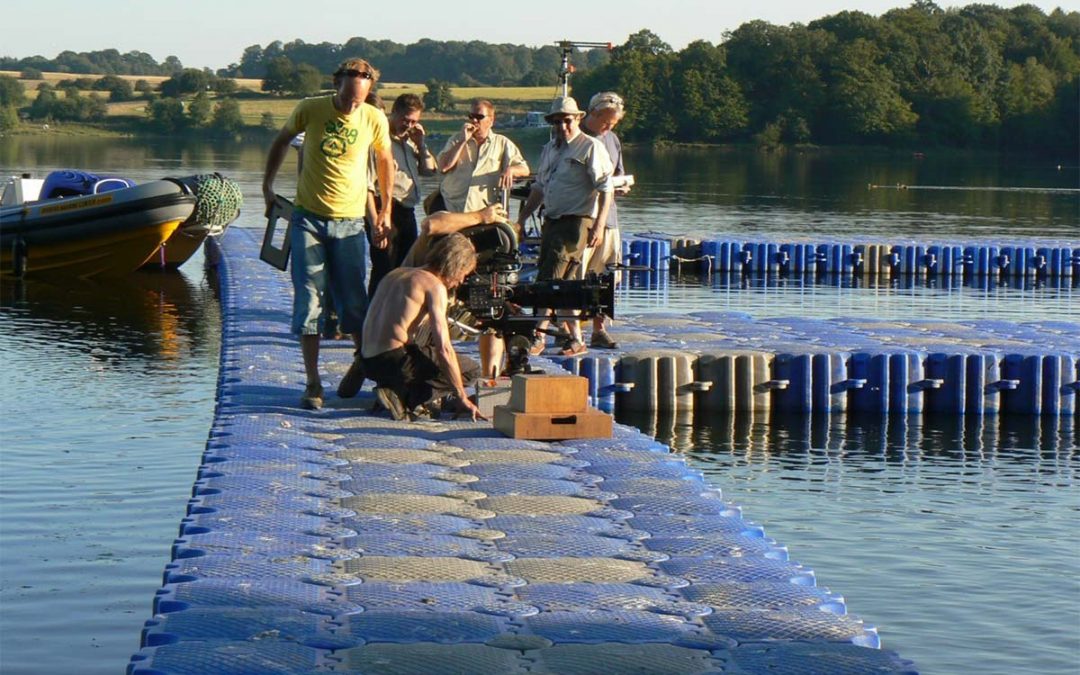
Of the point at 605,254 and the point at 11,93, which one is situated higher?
the point at 11,93

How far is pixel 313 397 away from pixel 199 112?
317 ft

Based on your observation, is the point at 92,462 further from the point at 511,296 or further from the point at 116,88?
the point at 116,88

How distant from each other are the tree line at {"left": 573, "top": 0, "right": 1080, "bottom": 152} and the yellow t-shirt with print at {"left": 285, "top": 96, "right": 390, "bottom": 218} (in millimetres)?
92891

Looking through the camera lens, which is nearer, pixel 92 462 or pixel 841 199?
pixel 92 462

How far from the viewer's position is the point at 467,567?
21.8 ft

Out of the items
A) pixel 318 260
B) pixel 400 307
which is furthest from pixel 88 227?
pixel 400 307

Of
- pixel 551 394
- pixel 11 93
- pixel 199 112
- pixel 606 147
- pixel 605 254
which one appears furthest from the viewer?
pixel 11 93

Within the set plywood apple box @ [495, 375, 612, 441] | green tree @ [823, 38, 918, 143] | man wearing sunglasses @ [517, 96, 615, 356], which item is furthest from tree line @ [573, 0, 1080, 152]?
plywood apple box @ [495, 375, 612, 441]

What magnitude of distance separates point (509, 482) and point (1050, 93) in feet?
328

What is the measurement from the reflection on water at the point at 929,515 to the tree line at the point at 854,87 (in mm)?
89147

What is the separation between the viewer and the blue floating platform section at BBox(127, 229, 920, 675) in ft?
18.5

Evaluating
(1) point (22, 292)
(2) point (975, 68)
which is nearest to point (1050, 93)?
(2) point (975, 68)

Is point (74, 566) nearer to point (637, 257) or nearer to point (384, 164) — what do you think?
point (384, 164)

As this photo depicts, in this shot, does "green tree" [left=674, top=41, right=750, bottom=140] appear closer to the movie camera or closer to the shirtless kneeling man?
the movie camera
